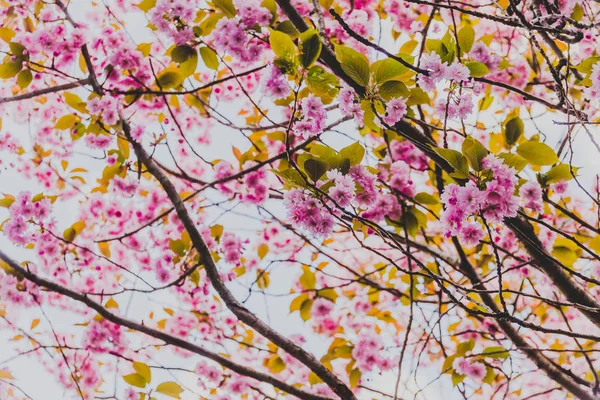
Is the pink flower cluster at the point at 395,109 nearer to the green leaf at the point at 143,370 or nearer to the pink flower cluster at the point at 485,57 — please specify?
the pink flower cluster at the point at 485,57

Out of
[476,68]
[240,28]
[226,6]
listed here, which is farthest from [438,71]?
[226,6]

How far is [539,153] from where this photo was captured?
1.92 metres

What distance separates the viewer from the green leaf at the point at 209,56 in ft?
9.03

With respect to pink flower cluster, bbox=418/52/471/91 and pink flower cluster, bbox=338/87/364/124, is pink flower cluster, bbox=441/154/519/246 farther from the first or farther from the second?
pink flower cluster, bbox=338/87/364/124

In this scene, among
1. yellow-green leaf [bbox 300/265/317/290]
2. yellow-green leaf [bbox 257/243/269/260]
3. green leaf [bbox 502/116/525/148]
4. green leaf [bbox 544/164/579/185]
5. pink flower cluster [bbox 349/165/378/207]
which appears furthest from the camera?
yellow-green leaf [bbox 257/243/269/260]

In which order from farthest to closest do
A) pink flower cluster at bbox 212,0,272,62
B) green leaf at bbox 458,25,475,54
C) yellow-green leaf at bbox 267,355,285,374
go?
yellow-green leaf at bbox 267,355,285,374 < pink flower cluster at bbox 212,0,272,62 < green leaf at bbox 458,25,475,54

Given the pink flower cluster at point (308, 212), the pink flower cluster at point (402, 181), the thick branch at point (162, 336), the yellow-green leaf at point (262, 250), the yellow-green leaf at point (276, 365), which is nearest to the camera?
the pink flower cluster at point (308, 212)

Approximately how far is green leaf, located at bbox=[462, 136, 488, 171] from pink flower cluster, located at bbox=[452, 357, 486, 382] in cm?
179

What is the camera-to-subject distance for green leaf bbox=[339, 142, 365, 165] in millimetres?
1593

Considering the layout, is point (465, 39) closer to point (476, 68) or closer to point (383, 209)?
point (476, 68)

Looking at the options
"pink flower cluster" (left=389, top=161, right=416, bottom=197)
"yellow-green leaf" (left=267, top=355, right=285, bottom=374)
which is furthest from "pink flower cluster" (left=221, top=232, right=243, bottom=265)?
"pink flower cluster" (left=389, top=161, right=416, bottom=197)

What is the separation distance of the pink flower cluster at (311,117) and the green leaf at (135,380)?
2199 millimetres

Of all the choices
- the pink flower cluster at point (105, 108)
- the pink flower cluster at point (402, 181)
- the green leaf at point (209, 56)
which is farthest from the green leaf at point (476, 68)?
the pink flower cluster at point (105, 108)

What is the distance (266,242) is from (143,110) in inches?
59.9
